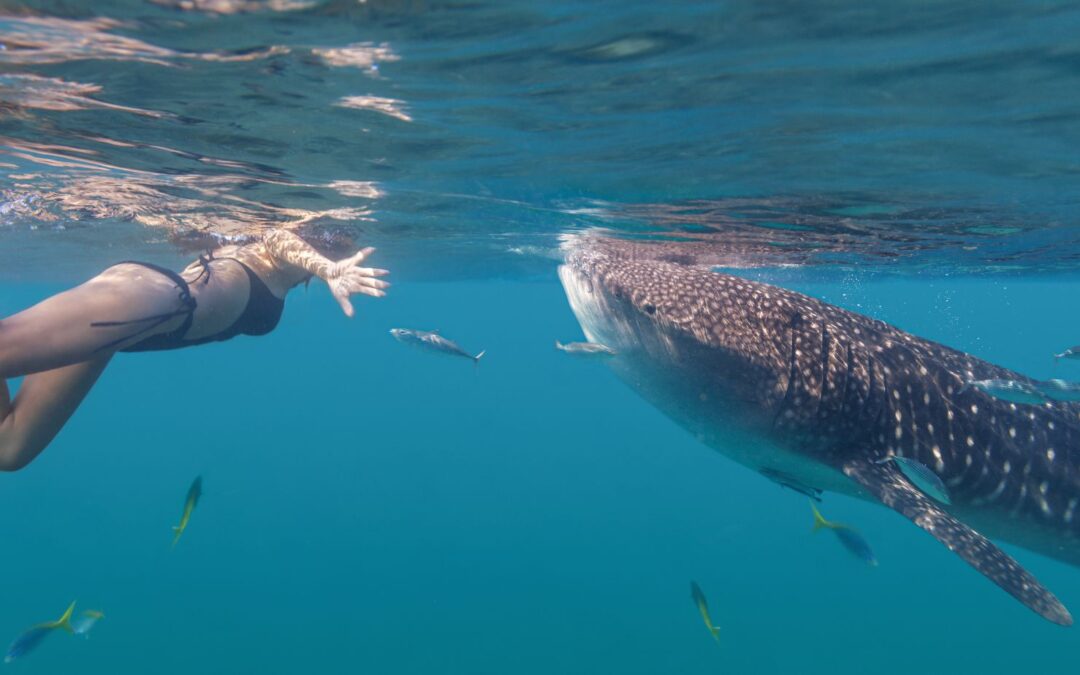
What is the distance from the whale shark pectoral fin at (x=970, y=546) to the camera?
424cm

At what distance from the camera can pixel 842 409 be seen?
5.45m

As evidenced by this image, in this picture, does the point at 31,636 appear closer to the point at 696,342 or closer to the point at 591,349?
the point at 591,349

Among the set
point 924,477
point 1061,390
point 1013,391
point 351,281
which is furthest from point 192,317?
point 1061,390

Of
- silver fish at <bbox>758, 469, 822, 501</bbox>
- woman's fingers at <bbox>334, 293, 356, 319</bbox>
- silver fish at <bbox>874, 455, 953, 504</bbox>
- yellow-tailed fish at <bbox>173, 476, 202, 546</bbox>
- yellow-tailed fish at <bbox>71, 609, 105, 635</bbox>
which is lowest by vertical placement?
yellow-tailed fish at <bbox>71, 609, 105, 635</bbox>

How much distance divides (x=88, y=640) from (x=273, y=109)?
96.9ft

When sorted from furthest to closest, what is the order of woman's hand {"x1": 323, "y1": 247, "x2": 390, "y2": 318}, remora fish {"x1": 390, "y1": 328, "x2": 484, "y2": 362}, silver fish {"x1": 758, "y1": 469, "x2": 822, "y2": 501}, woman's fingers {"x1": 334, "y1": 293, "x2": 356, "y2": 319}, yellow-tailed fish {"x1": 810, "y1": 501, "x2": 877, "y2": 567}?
yellow-tailed fish {"x1": 810, "y1": 501, "x2": 877, "y2": 567} < remora fish {"x1": 390, "y1": 328, "x2": 484, "y2": 362} < silver fish {"x1": 758, "y1": 469, "x2": 822, "y2": 501} < woman's hand {"x1": 323, "y1": 247, "x2": 390, "y2": 318} < woman's fingers {"x1": 334, "y1": 293, "x2": 356, "y2": 319}

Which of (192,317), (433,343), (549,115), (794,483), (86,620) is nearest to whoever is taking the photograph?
(192,317)

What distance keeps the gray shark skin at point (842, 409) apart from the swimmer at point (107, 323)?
2746 mm

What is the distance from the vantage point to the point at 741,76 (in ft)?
19.5

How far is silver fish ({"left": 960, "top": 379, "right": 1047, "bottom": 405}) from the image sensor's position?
213 inches

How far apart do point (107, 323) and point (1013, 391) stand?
703cm

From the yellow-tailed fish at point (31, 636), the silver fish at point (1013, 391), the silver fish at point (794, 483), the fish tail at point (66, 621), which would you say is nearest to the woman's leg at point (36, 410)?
the silver fish at point (794, 483)

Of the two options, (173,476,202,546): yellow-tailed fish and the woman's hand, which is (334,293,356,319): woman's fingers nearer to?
the woman's hand

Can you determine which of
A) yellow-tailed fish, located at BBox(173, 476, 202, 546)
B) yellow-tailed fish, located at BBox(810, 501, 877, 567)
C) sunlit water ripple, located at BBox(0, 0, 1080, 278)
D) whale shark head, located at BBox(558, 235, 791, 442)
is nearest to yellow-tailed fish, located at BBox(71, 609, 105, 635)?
yellow-tailed fish, located at BBox(173, 476, 202, 546)
